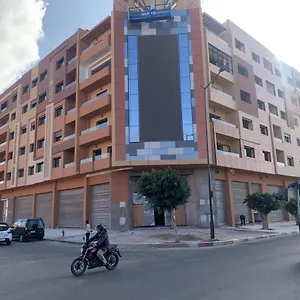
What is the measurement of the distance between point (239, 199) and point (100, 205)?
1392 centimetres

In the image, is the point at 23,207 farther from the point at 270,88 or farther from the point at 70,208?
the point at 270,88

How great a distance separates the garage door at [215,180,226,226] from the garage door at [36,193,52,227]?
62.5ft

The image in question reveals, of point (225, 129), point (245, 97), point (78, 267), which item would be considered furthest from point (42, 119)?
point (78, 267)

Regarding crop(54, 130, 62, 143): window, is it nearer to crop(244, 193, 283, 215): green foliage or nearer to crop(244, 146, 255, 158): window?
crop(244, 146, 255, 158): window

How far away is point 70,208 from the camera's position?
104 feet

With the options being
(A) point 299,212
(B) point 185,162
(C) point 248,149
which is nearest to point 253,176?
(C) point 248,149

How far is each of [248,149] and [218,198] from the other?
7043mm

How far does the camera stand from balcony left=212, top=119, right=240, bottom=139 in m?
27.3

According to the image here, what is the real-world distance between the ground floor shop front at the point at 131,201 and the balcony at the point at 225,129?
354 cm

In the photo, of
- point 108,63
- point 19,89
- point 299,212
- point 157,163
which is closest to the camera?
point 299,212

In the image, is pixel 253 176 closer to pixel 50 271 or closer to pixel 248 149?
pixel 248 149

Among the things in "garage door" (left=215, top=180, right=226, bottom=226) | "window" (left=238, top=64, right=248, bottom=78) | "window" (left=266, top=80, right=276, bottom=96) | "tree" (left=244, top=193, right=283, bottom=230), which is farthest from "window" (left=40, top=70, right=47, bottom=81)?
"tree" (left=244, top=193, right=283, bottom=230)

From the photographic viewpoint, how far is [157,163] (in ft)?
80.3

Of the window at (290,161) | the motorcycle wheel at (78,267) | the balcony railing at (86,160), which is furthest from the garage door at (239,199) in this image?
the motorcycle wheel at (78,267)
